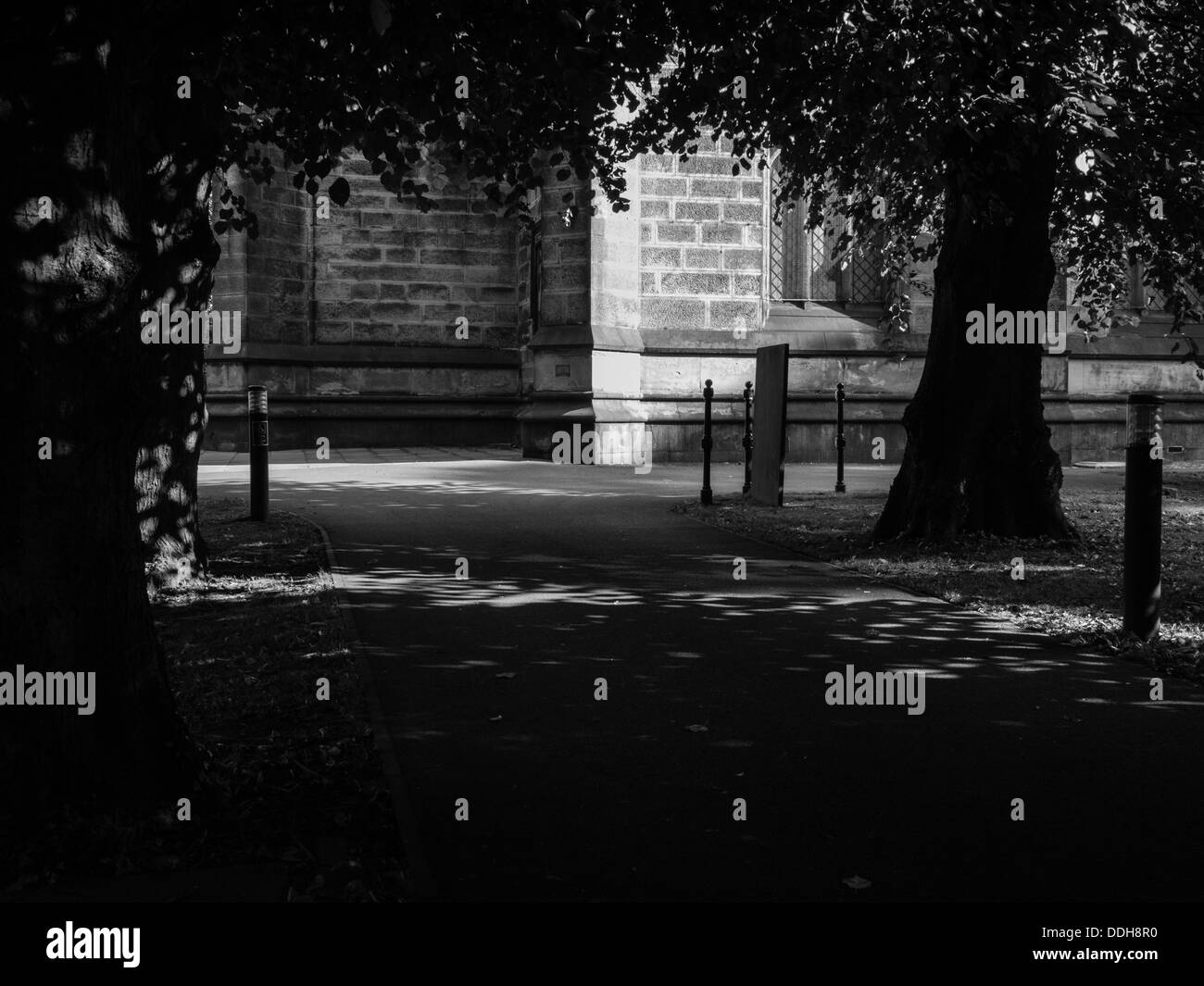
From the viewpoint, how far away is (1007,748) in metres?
5.48

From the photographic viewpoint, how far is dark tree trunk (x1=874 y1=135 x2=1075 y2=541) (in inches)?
468

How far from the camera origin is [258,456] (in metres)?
13.5

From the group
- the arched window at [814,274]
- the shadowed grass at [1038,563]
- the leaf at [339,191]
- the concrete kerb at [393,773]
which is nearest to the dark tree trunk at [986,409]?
the shadowed grass at [1038,563]

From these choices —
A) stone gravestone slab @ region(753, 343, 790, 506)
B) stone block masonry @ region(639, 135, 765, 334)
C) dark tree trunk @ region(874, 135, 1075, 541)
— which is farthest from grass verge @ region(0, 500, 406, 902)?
stone block masonry @ region(639, 135, 765, 334)

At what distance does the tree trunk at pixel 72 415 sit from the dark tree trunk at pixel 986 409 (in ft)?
27.2

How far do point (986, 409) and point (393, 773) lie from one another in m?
8.17

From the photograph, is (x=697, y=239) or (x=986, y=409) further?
(x=697, y=239)

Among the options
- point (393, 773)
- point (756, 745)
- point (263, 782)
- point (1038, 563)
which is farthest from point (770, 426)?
point (263, 782)

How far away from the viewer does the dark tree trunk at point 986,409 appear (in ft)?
39.0

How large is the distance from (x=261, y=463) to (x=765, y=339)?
11300 millimetres

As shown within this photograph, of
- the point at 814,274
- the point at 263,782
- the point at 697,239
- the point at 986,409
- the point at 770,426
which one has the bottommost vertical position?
the point at 263,782

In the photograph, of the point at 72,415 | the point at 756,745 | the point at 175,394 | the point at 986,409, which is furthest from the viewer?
the point at 986,409

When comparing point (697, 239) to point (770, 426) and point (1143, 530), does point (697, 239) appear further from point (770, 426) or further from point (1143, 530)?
point (1143, 530)

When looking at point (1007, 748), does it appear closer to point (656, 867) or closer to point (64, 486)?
point (656, 867)
